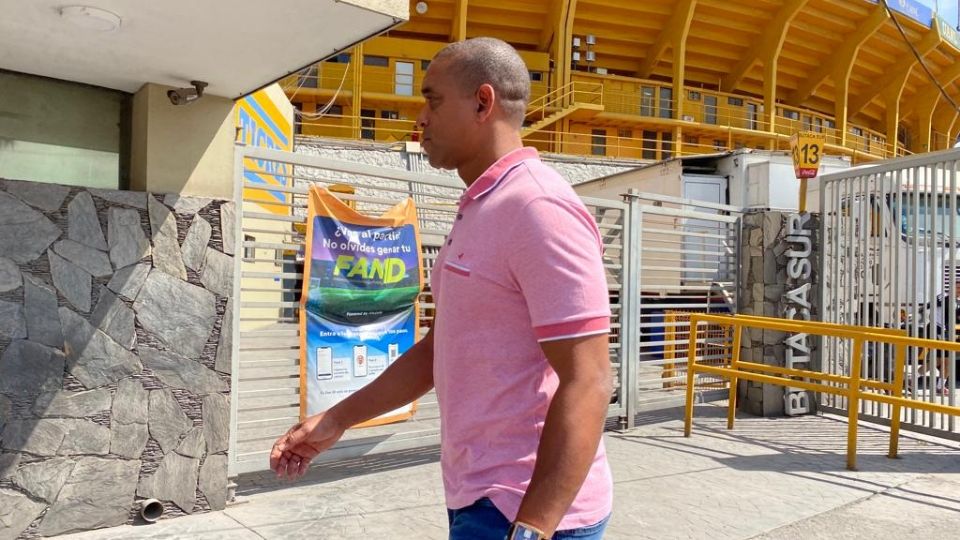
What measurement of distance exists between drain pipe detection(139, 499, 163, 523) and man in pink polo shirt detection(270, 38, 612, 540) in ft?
11.0

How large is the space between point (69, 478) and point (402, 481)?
7.38 ft

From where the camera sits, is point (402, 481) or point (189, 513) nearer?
point (189, 513)

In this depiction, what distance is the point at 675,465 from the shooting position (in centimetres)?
608

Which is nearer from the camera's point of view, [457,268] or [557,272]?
[557,272]

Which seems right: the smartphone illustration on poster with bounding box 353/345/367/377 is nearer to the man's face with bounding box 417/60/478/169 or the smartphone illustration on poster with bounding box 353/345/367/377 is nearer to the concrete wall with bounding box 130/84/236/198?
the concrete wall with bounding box 130/84/236/198

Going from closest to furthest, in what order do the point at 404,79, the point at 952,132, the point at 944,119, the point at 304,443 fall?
the point at 304,443
the point at 404,79
the point at 944,119
the point at 952,132

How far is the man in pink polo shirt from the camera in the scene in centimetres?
140

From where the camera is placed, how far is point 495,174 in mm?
1602

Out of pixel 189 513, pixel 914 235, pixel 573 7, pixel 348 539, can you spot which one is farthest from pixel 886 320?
pixel 573 7

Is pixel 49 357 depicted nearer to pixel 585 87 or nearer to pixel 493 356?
pixel 493 356

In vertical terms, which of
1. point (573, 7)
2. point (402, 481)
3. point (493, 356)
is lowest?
point (402, 481)

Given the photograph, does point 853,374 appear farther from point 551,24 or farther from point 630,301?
point 551,24

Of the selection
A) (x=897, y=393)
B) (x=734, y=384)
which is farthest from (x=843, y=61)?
(x=897, y=393)

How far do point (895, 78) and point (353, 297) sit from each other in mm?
44143
